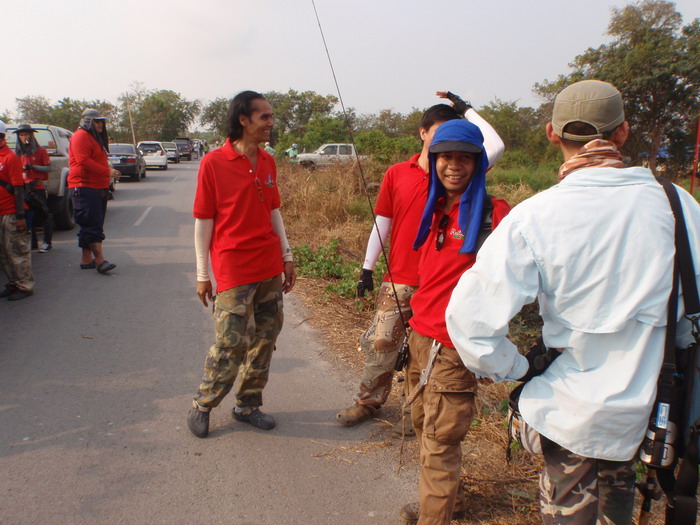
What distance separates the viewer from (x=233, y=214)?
3.34m

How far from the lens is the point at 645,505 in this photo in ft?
6.28

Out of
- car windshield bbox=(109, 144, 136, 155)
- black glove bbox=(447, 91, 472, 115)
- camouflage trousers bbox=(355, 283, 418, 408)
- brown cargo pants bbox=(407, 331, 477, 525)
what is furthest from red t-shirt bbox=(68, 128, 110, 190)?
car windshield bbox=(109, 144, 136, 155)

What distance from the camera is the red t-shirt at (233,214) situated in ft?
10.8

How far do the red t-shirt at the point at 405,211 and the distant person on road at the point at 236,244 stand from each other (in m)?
0.78

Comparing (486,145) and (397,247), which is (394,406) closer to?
(397,247)

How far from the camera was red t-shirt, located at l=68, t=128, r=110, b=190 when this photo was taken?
272 inches

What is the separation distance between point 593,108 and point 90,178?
6.80 m

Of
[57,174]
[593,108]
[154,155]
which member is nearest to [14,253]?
[57,174]

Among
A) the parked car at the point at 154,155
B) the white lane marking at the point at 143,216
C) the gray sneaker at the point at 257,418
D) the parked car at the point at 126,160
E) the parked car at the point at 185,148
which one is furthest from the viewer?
the parked car at the point at 185,148

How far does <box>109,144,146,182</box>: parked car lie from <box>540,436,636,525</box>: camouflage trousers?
20648 millimetres

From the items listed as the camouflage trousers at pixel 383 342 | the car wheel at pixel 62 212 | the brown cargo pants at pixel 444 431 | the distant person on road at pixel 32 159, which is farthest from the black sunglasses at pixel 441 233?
the car wheel at pixel 62 212

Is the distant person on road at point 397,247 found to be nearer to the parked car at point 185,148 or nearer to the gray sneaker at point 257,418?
the gray sneaker at point 257,418

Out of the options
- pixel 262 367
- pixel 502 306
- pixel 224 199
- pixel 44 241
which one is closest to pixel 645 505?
pixel 502 306

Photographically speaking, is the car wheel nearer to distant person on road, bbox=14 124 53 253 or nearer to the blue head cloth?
distant person on road, bbox=14 124 53 253
